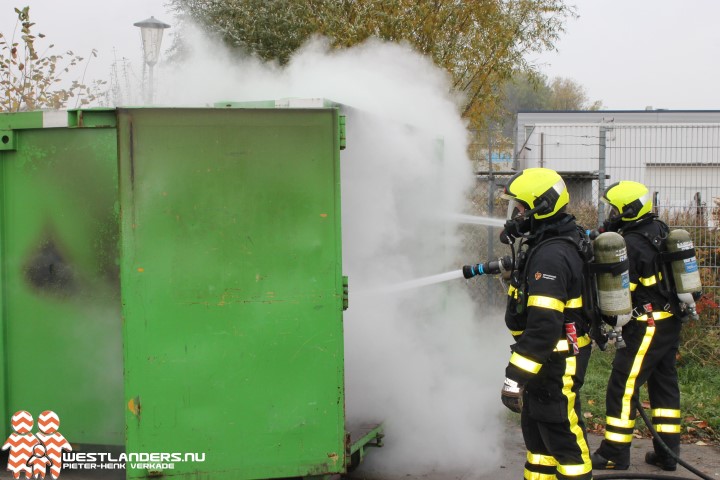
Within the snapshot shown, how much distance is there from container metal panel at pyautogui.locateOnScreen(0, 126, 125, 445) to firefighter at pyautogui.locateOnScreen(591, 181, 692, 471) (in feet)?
10.1

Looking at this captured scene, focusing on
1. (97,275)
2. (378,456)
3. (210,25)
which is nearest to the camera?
(97,275)

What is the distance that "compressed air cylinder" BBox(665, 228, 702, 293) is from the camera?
454 cm

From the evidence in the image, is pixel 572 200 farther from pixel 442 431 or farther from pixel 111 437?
pixel 111 437

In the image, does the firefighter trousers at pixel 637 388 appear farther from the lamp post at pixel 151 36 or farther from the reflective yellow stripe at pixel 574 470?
the lamp post at pixel 151 36

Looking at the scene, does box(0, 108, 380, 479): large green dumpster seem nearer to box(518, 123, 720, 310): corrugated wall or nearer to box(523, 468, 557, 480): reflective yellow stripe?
box(523, 468, 557, 480): reflective yellow stripe

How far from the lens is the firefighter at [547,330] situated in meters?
3.45

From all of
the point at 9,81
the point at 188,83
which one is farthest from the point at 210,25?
the point at 9,81

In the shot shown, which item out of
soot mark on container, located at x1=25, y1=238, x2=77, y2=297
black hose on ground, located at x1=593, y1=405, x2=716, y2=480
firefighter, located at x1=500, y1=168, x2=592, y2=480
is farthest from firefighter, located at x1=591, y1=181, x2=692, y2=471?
soot mark on container, located at x1=25, y1=238, x2=77, y2=297

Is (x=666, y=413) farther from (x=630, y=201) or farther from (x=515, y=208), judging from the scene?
(x=515, y=208)

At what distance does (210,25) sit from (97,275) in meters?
6.94

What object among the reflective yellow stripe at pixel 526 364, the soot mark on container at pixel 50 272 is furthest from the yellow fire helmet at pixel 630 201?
the soot mark on container at pixel 50 272

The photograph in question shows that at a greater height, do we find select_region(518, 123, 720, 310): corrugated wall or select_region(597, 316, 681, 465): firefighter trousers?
select_region(518, 123, 720, 310): corrugated wall

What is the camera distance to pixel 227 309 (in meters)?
3.42

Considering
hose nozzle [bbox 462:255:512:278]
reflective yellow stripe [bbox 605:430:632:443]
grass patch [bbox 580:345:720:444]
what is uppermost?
hose nozzle [bbox 462:255:512:278]
